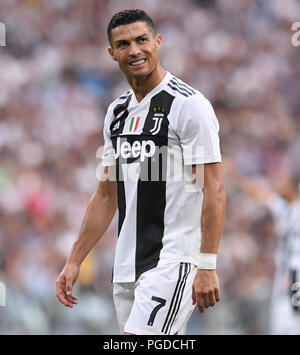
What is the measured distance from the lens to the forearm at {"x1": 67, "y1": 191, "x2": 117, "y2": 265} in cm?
355

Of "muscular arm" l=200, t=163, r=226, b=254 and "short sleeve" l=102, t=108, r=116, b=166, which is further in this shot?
"short sleeve" l=102, t=108, r=116, b=166

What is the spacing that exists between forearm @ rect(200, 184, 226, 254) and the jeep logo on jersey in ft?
1.08

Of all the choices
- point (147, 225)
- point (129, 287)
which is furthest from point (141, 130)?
point (129, 287)

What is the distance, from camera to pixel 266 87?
7648 mm

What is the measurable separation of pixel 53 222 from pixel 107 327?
43.3 inches

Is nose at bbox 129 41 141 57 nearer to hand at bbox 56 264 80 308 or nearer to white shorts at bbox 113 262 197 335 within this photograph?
white shorts at bbox 113 262 197 335

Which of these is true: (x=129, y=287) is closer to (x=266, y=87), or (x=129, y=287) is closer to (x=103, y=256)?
(x=103, y=256)

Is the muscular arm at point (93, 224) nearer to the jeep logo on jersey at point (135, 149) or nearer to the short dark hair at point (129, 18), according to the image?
the jeep logo on jersey at point (135, 149)

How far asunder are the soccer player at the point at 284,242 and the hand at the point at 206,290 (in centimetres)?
310

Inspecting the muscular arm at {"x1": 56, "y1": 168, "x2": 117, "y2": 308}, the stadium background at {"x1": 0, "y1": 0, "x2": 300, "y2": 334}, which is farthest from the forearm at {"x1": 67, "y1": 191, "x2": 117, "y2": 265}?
the stadium background at {"x1": 0, "y1": 0, "x2": 300, "y2": 334}

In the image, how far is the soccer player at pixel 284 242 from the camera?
20.2 ft

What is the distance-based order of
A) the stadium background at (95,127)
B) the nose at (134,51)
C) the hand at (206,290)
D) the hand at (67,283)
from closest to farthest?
the hand at (206,290) < the nose at (134,51) < the hand at (67,283) < the stadium background at (95,127)

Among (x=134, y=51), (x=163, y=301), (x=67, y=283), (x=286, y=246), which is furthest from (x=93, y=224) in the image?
(x=286, y=246)

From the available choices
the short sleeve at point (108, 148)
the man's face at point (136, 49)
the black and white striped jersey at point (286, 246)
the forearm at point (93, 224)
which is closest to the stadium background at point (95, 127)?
the black and white striped jersey at point (286, 246)
